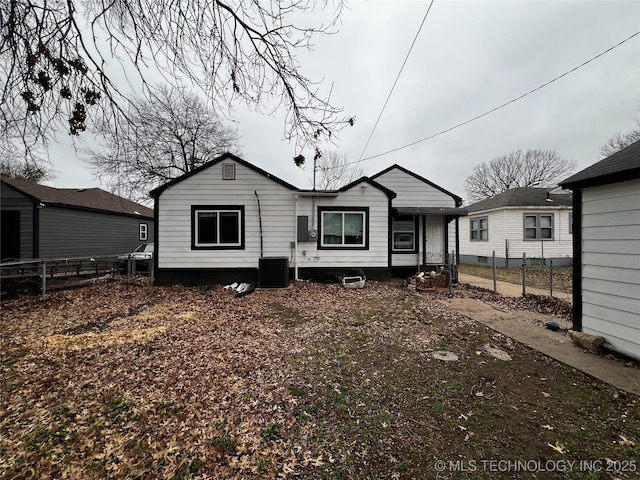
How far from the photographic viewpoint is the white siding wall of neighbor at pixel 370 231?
949 centimetres

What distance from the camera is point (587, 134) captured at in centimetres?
1994

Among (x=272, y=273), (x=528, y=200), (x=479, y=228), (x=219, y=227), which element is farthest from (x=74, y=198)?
(x=528, y=200)

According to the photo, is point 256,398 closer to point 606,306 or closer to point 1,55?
point 1,55

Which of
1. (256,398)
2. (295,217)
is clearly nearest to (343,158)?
(295,217)

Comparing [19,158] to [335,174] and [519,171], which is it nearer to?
[335,174]

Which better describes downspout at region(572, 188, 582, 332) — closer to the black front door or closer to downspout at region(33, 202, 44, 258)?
downspout at region(33, 202, 44, 258)

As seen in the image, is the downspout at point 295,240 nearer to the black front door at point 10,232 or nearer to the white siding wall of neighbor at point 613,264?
the white siding wall of neighbor at point 613,264

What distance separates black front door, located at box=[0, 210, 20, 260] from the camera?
1156 centimetres

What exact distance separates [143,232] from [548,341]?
2244 cm

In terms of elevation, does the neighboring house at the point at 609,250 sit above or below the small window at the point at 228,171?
below

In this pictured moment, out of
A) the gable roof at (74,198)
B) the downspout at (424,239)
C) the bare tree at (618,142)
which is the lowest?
the downspout at (424,239)

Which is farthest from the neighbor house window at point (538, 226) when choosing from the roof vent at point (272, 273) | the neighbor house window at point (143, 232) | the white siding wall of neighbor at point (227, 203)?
the neighbor house window at point (143, 232)

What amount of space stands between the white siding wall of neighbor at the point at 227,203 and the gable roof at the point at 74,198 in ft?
6.14

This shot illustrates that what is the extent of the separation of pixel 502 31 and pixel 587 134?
20682 mm
